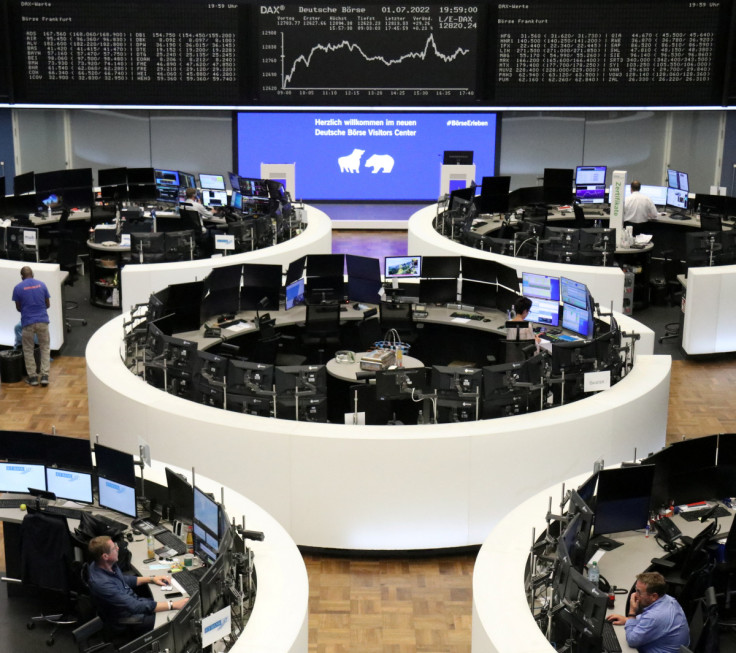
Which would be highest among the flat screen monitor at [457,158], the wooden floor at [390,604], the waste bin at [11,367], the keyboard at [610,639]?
the flat screen monitor at [457,158]

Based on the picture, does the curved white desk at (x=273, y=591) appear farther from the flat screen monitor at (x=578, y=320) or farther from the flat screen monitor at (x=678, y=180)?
the flat screen monitor at (x=678, y=180)

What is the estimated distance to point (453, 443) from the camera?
7.45 metres

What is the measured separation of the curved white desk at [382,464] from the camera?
7.45 metres

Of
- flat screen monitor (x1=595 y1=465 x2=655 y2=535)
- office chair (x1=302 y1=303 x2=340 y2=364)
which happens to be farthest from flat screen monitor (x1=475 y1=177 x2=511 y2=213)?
flat screen monitor (x1=595 y1=465 x2=655 y2=535)

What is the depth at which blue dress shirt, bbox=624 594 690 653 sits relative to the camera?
529cm

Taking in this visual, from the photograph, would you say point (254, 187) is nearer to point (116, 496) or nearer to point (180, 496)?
point (116, 496)

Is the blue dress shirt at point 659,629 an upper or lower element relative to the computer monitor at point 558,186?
lower

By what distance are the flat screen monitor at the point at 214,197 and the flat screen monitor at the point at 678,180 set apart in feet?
21.4

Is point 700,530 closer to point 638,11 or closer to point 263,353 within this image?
point 263,353

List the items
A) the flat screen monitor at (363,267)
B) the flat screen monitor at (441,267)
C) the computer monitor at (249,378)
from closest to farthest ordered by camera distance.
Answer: the computer monitor at (249,378) → the flat screen monitor at (363,267) → the flat screen monitor at (441,267)

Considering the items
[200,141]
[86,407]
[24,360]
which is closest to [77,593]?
[86,407]

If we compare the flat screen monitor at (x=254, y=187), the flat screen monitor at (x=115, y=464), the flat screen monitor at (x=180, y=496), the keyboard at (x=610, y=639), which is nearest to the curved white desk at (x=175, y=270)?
the flat screen monitor at (x=254, y=187)

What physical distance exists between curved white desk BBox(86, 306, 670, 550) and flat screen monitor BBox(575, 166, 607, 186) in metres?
8.58

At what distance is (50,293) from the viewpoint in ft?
38.1
